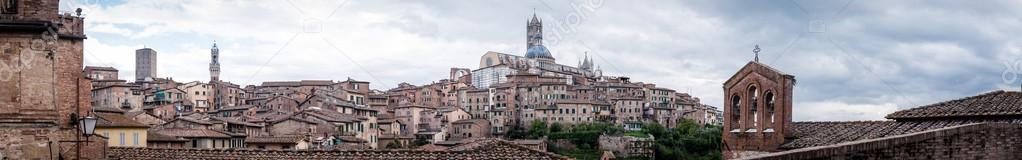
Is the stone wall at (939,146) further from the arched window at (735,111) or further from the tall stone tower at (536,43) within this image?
the tall stone tower at (536,43)

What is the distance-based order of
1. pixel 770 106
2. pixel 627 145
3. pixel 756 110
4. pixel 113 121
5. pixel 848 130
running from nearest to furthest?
1. pixel 848 130
2. pixel 770 106
3. pixel 756 110
4. pixel 113 121
5. pixel 627 145

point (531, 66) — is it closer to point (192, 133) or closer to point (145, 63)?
point (145, 63)

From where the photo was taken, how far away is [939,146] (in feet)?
27.9

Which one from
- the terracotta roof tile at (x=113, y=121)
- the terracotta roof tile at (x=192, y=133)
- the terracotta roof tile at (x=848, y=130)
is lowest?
the terracotta roof tile at (x=192, y=133)

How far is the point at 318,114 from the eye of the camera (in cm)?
5209

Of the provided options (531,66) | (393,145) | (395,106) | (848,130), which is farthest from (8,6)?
(531,66)

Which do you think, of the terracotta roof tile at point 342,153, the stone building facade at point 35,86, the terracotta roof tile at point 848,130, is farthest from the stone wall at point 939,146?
the stone building facade at point 35,86

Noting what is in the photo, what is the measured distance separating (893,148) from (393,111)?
71144mm

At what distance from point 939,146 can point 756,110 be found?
8.65 metres

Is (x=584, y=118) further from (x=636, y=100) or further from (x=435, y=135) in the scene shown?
(x=435, y=135)

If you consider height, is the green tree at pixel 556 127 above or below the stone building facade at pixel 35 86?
below

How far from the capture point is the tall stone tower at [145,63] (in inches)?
3839

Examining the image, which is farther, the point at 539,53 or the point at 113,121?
the point at 539,53

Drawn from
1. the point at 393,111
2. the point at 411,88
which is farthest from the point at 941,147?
the point at 411,88
